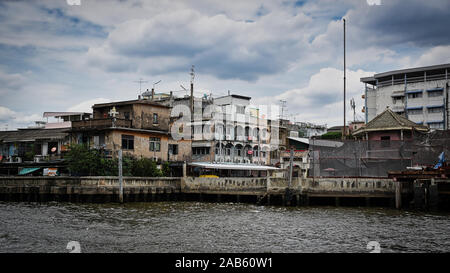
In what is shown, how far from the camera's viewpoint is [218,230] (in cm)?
2078

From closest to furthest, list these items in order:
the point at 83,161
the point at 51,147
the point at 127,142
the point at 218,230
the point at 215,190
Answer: the point at 218,230 → the point at 215,190 → the point at 83,161 → the point at 127,142 → the point at 51,147

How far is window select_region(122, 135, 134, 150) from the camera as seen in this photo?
4444 centimetres

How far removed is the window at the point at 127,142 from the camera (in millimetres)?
44438

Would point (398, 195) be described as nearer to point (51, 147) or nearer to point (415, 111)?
point (51, 147)

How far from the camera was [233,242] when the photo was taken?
58.0ft

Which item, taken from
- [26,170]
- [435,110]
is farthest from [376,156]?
[435,110]

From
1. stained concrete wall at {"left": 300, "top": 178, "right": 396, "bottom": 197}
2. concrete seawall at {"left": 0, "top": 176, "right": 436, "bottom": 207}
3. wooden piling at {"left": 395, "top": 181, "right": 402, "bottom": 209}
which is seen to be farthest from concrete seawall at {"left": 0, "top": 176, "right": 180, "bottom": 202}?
wooden piling at {"left": 395, "top": 181, "right": 402, "bottom": 209}

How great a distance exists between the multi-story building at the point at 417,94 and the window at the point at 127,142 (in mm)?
40645

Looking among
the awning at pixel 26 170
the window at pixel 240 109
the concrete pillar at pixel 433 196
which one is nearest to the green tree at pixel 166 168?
the awning at pixel 26 170

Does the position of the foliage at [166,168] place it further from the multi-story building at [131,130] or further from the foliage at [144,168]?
the foliage at [144,168]

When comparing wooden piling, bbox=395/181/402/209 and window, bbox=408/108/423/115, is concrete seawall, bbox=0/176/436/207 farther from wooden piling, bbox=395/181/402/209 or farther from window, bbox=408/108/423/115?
window, bbox=408/108/423/115

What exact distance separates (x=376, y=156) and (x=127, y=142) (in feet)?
82.4

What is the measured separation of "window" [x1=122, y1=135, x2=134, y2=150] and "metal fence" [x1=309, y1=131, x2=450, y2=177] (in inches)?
780

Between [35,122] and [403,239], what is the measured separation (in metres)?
65.4
